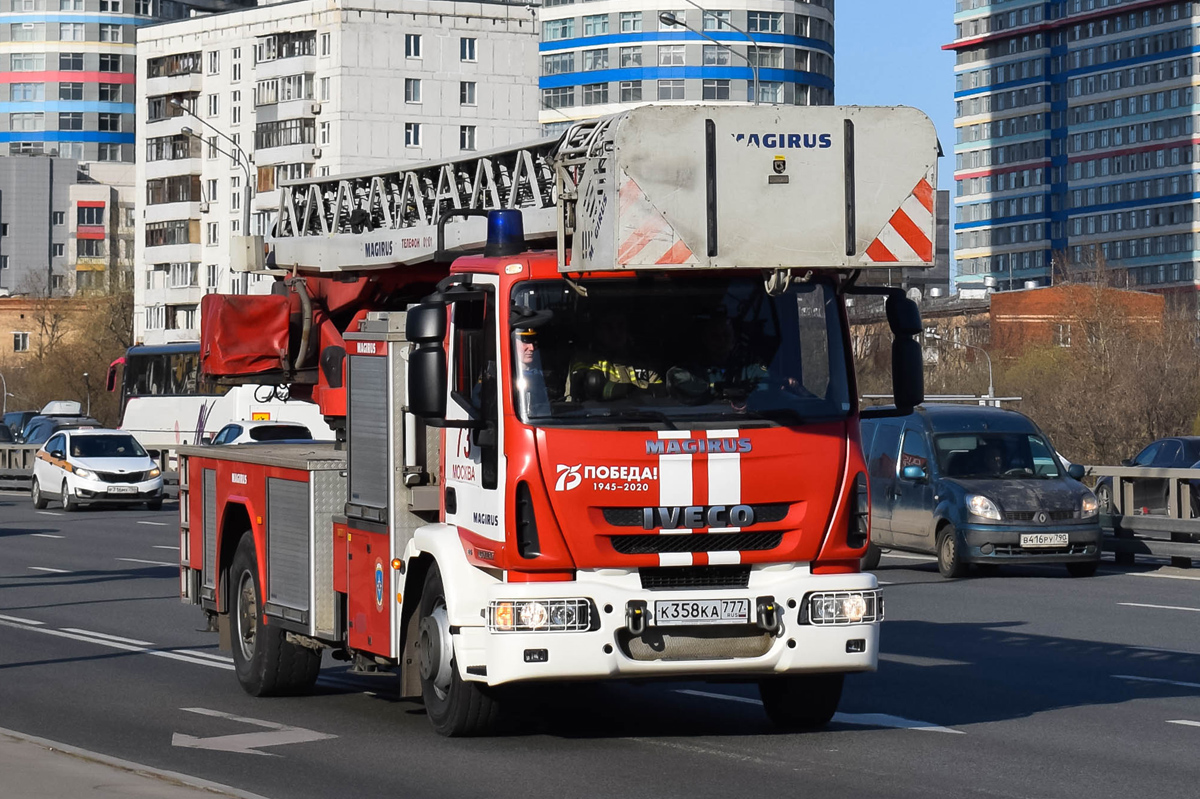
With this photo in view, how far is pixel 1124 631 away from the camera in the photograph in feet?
53.4

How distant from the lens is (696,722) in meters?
11.3

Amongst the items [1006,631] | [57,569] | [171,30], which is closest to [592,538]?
[1006,631]

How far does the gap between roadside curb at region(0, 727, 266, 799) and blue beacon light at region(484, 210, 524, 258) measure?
119 inches

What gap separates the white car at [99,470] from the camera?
4112 centimetres

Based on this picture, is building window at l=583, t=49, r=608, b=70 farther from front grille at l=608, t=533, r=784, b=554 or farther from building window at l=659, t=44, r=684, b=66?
front grille at l=608, t=533, r=784, b=554

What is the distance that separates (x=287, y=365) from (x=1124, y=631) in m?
6.98

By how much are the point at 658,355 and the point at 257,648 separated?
13.3ft

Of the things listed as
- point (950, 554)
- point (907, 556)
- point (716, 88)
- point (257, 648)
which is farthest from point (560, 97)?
point (257, 648)

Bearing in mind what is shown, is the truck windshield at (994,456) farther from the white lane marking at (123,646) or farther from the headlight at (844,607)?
the headlight at (844,607)

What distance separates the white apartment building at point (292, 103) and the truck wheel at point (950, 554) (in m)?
80.7

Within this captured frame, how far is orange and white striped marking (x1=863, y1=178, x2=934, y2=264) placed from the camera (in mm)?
9633

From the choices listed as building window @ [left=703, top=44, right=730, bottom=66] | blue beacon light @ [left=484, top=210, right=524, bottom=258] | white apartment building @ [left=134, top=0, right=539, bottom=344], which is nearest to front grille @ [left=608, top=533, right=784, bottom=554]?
blue beacon light @ [left=484, top=210, right=524, bottom=258]

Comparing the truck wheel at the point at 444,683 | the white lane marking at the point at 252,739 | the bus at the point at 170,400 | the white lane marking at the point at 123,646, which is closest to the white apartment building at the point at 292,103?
the bus at the point at 170,400

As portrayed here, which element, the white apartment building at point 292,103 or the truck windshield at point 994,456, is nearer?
the truck windshield at point 994,456
